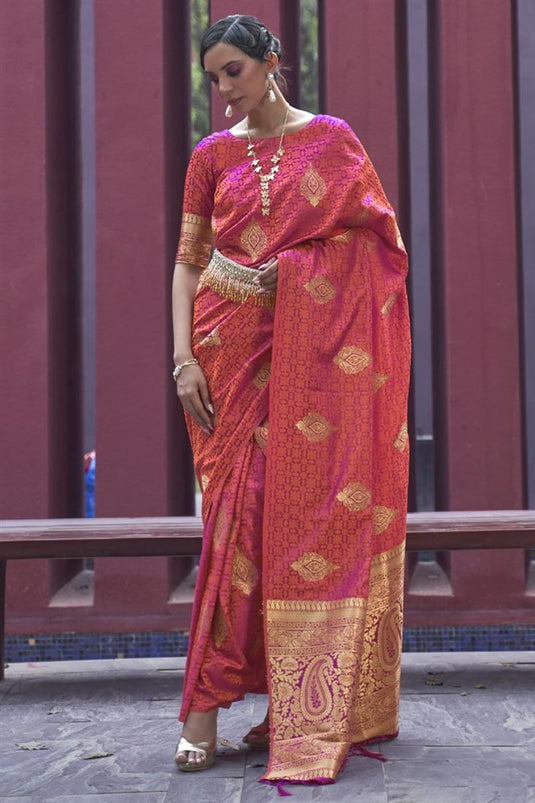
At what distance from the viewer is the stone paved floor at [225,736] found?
249 centimetres

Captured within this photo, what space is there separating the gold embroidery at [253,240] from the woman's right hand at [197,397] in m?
0.36

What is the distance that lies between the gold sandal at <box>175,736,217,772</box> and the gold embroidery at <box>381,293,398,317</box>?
1278 mm

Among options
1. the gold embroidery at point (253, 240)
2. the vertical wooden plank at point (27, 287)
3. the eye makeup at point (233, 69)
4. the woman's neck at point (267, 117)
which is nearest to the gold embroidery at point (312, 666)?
the gold embroidery at point (253, 240)

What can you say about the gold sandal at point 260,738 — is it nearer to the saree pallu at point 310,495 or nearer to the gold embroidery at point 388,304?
the saree pallu at point 310,495

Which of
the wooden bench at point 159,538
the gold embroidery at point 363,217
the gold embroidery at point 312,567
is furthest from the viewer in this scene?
the wooden bench at point 159,538

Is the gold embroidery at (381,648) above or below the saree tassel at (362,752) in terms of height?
above

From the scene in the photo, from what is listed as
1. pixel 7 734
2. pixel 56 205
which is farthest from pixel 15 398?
pixel 7 734

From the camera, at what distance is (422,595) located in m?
4.36

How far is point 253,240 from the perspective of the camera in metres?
2.73

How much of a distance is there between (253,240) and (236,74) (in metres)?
0.44

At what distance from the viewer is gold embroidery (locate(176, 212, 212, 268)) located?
2.91 metres

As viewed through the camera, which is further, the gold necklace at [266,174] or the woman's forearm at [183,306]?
the woman's forearm at [183,306]

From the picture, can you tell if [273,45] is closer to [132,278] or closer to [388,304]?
[388,304]

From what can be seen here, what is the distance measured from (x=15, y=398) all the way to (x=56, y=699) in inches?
54.7
